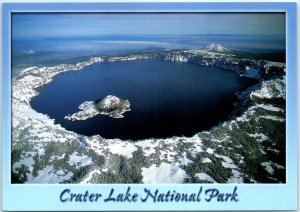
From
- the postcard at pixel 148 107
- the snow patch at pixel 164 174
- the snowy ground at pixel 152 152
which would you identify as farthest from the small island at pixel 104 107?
the snow patch at pixel 164 174

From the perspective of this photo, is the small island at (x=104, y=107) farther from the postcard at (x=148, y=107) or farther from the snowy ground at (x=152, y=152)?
the snowy ground at (x=152, y=152)

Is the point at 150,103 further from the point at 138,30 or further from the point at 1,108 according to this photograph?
the point at 1,108

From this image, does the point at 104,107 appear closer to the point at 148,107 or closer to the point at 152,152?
the point at 148,107

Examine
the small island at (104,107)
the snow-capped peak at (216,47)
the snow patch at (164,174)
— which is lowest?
the snow patch at (164,174)

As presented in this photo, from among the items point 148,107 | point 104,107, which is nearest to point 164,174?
point 148,107

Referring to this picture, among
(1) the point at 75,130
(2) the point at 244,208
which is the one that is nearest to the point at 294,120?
(2) the point at 244,208
